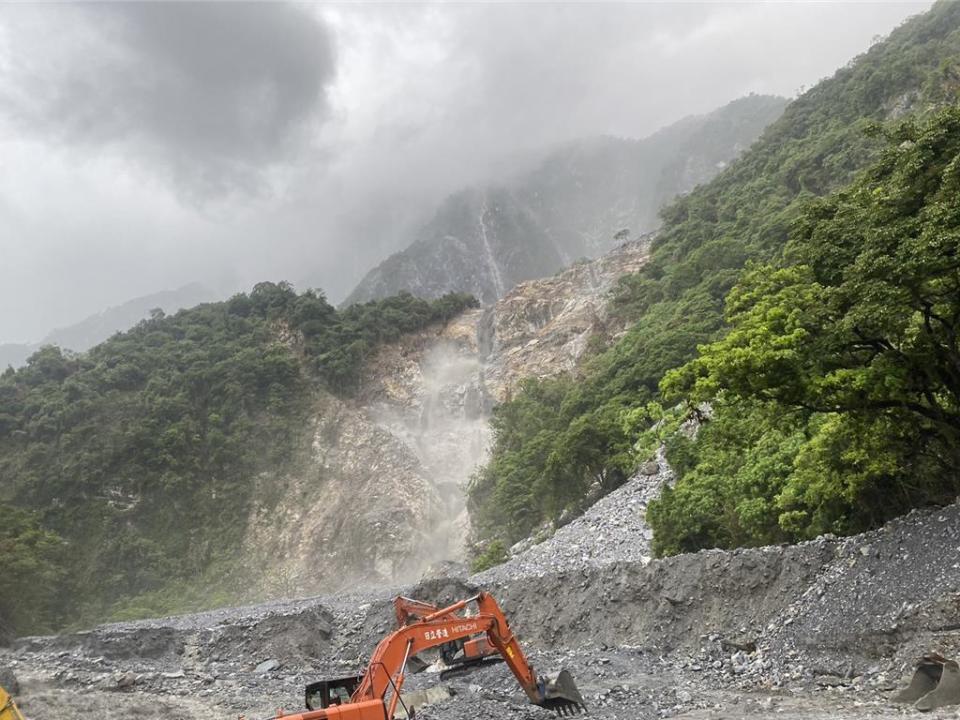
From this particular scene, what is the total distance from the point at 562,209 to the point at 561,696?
17251cm

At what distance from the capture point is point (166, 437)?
5444 centimetres

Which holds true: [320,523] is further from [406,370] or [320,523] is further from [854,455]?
[854,455]

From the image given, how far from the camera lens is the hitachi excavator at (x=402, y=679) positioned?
7.29 meters

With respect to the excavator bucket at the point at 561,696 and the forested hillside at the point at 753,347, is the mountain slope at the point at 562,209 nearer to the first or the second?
the forested hillside at the point at 753,347

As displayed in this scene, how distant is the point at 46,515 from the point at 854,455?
180ft

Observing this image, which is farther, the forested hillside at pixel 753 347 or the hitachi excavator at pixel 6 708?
the forested hillside at pixel 753 347

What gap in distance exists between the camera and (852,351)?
1134 cm

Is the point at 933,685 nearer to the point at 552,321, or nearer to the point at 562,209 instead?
the point at 552,321

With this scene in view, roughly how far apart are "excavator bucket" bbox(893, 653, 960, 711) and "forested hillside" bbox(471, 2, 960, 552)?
390cm

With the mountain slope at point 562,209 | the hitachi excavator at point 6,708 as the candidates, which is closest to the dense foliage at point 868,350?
the hitachi excavator at point 6,708

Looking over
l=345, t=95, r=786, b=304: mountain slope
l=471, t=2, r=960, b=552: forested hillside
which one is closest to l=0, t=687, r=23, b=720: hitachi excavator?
l=471, t=2, r=960, b=552: forested hillside

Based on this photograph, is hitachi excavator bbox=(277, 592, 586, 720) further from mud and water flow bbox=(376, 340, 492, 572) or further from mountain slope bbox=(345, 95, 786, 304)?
mountain slope bbox=(345, 95, 786, 304)

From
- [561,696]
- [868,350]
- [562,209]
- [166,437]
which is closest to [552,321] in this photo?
[166,437]

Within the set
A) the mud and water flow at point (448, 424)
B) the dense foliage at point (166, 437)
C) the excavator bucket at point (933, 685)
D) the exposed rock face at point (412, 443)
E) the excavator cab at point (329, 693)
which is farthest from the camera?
the mud and water flow at point (448, 424)
